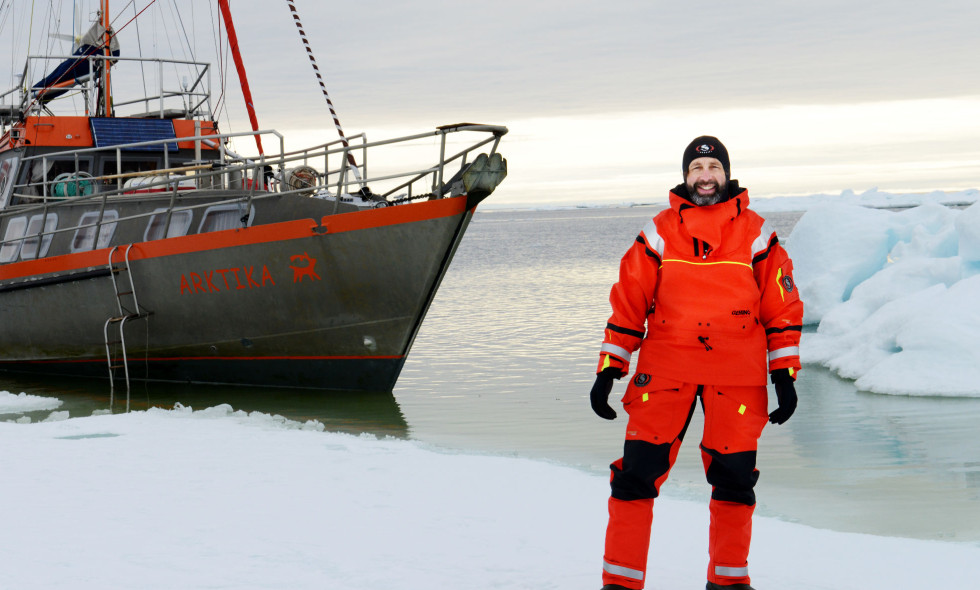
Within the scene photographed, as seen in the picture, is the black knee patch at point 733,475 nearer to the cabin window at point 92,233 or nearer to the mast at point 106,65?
the cabin window at point 92,233

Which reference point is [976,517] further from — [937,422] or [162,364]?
[162,364]

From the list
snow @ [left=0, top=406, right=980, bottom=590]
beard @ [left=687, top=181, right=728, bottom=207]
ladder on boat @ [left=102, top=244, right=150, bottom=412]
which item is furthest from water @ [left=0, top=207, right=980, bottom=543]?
beard @ [left=687, top=181, right=728, bottom=207]

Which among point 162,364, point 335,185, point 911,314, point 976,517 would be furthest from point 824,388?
point 162,364

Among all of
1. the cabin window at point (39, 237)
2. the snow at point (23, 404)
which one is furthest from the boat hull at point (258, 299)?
the snow at point (23, 404)

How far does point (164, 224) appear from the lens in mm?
9867

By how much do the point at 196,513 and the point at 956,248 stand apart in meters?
13.1

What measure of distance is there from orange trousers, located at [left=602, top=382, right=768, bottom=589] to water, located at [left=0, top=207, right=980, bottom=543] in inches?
82.5

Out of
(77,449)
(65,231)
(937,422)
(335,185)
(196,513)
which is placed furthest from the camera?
(65,231)

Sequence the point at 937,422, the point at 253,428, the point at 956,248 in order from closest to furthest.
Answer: the point at 253,428 < the point at 937,422 < the point at 956,248

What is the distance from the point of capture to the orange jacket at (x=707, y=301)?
3.06 m

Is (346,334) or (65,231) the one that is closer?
(346,334)

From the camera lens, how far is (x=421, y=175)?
30.1 feet

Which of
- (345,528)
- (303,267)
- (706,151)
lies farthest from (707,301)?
(303,267)

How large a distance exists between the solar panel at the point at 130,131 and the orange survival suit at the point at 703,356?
930 centimetres
